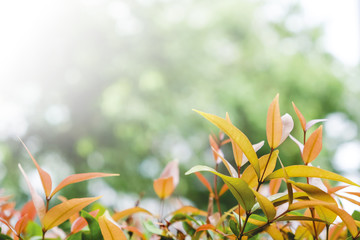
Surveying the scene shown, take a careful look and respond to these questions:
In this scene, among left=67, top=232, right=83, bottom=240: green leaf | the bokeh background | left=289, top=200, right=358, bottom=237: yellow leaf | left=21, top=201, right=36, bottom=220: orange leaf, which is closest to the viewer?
left=289, top=200, right=358, bottom=237: yellow leaf

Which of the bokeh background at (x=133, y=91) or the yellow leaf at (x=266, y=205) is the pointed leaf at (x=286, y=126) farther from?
the bokeh background at (x=133, y=91)

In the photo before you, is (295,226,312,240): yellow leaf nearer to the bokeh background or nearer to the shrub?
the shrub

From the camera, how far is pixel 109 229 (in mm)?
295

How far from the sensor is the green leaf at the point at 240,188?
27 cm

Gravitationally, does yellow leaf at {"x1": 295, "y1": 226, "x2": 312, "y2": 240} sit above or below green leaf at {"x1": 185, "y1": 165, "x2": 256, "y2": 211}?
below

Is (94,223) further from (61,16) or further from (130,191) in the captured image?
(61,16)

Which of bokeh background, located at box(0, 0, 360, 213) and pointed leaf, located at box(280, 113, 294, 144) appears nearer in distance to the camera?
pointed leaf, located at box(280, 113, 294, 144)

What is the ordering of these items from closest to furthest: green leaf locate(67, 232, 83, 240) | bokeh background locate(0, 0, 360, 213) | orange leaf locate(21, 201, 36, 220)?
green leaf locate(67, 232, 83, 240) < orange leaf locate(21, 201, 36, 220) < bokeh background locate(0, 0, 360, 213)

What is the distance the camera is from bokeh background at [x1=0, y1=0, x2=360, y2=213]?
24.9 feet

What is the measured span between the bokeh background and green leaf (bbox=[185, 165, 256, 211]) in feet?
23.2

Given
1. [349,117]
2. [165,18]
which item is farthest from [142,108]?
[349,117]

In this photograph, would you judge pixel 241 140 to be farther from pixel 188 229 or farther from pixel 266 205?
pixel 188 229

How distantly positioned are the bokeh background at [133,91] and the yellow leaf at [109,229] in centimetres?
708

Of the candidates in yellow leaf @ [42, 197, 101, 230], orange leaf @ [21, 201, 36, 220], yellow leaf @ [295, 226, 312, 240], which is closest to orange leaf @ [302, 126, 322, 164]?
yellow leaf @ [295, 226, 312, 240]
